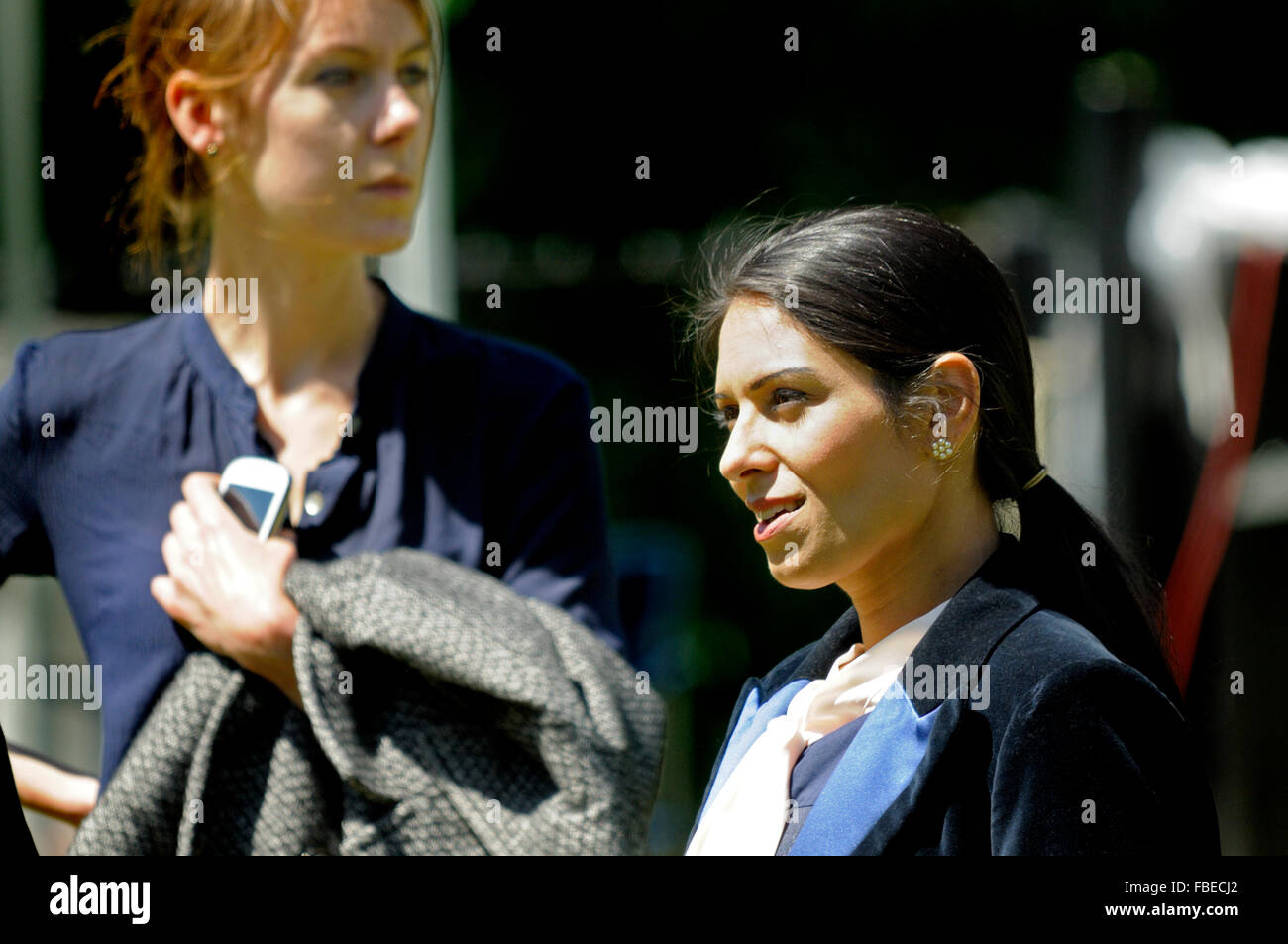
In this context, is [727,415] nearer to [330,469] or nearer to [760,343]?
[760,343]

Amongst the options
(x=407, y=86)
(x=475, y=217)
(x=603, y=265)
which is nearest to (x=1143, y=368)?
(x=603, y=265)

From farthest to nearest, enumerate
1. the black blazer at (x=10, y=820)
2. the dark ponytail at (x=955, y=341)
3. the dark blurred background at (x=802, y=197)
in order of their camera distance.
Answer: the dark blurred background at (x=802, y=197) → the black blazer at (x=10, y=820) → the dark ponytail at (x=955, y=341)

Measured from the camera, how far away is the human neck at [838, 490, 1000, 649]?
1.36m

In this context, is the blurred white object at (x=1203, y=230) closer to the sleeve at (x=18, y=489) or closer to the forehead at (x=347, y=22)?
the forehead at (x=347, y=22)

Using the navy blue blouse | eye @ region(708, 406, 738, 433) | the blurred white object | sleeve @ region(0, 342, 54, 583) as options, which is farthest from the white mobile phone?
the blurred white object

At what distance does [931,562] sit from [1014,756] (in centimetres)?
21

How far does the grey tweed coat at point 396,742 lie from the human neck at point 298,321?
0.27 metres

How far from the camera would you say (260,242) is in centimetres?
172

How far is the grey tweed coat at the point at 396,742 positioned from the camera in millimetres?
1479

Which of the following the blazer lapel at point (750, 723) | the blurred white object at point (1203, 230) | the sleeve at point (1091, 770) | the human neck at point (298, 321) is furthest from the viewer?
the blurred white object at point (1203, 230)

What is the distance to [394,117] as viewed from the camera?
1.66m

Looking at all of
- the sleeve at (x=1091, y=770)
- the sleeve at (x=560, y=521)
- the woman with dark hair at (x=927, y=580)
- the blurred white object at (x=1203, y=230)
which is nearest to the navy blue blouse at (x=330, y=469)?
the sleeve at (x=560, y=521)

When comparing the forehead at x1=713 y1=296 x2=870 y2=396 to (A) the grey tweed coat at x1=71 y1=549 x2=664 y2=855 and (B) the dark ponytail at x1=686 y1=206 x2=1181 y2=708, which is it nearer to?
(B) the dark ponytail at x1=686 y1=206 x2=1181 y2=708
